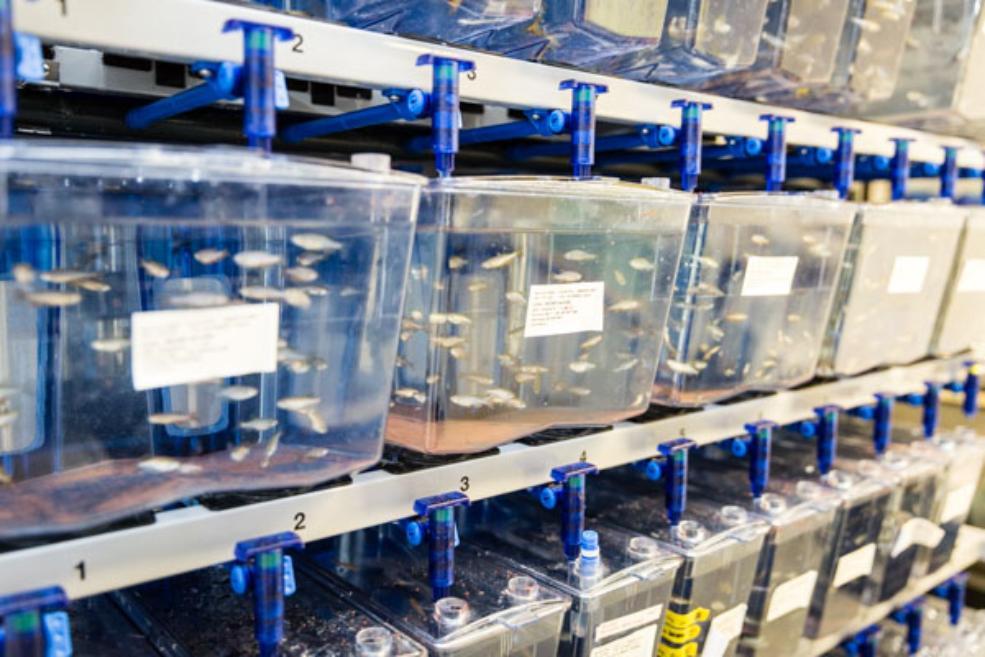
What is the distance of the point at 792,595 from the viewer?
5.06ft

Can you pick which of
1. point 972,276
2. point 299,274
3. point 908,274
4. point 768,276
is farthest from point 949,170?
point 299,274

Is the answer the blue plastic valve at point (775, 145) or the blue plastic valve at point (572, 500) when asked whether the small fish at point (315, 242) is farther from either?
the blue plastic valve at point (775, 145)

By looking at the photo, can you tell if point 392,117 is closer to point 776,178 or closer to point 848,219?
point 776,178

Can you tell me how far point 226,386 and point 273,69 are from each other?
317 mm

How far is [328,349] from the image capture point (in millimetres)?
854

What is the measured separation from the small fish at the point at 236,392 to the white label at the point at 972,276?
1621 millimetres

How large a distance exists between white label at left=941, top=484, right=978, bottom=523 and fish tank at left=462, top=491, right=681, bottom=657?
1.11 meters

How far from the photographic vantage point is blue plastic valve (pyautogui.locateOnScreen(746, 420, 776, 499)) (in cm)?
145

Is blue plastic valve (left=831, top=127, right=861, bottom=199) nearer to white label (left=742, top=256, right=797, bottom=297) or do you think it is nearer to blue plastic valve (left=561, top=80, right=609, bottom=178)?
white label (left=742, top=256, right=797, bottom=297)

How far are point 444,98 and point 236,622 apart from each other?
0.69 meters

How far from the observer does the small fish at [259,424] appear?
32.6 inches

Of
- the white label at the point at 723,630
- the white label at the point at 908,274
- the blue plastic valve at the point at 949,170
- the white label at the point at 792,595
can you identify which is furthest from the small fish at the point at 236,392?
the blue plastic valve at the point at 949,170

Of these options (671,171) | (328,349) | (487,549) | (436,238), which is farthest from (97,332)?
(671,171)

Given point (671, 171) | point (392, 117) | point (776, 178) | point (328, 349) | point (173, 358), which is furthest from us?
point (671, 171)
